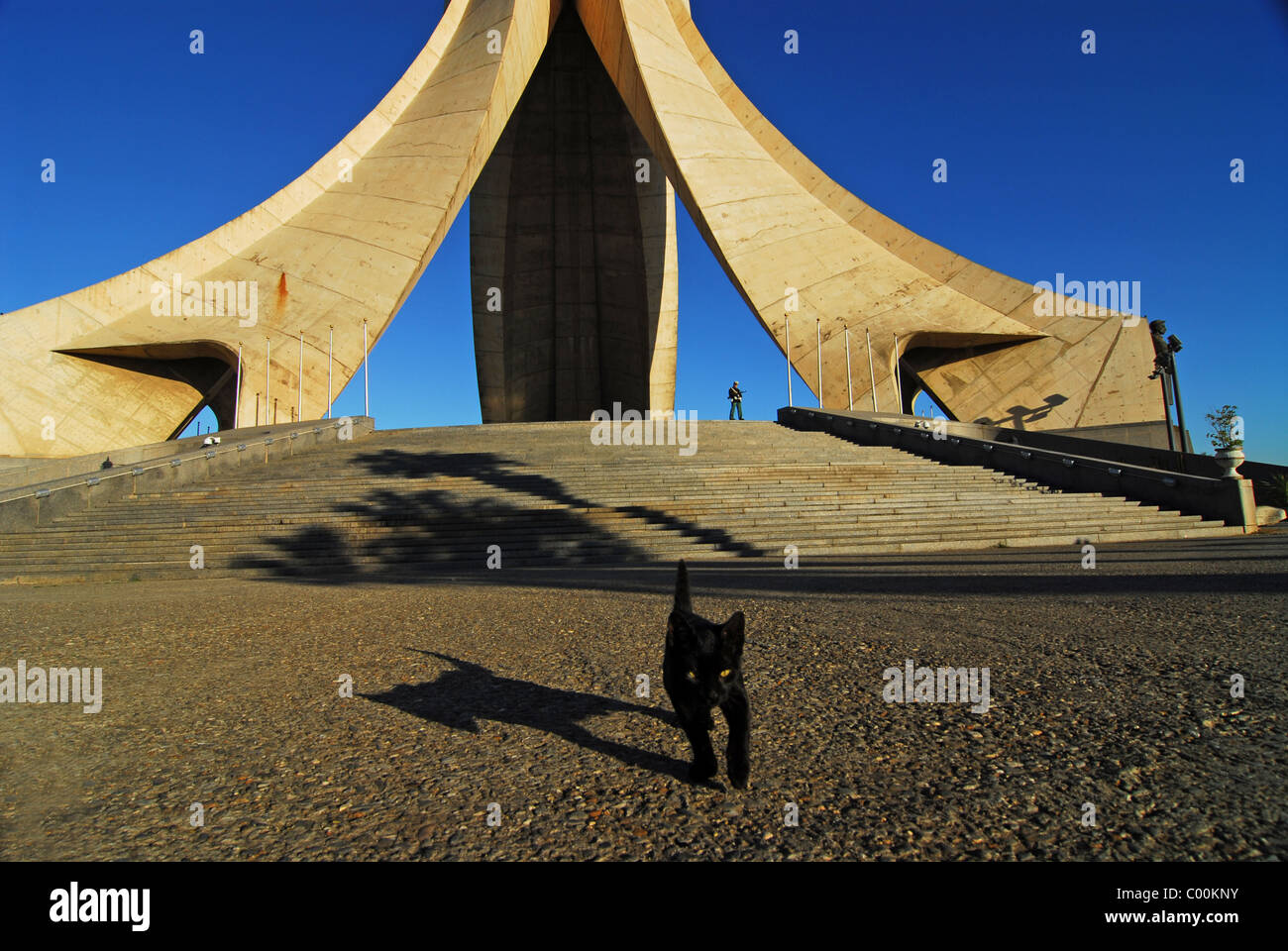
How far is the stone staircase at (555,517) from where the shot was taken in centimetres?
756

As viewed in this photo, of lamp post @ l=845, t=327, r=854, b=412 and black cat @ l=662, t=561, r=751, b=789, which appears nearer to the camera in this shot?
black cat @ l=662, t=561, r=751, b=789

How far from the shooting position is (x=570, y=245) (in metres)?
30.2

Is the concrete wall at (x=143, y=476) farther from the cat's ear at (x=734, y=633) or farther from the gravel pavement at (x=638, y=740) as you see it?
the cat's ear at (x=734, y=633)

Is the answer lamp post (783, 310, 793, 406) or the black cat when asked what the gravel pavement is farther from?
lamp post (783, 310, 793, 406)

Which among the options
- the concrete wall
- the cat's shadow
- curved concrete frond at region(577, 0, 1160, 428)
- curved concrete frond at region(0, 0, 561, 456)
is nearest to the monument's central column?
curved concrete frond at region(0, 0, 561, 456)

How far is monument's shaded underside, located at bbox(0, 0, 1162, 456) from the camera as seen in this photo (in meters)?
18.5

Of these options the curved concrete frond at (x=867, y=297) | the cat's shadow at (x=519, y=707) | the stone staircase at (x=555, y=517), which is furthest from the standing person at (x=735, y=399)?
the cat's shadow at (x=519, y=707)

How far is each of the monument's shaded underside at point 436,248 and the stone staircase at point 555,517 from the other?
9.34m

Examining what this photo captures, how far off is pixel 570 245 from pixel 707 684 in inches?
1199

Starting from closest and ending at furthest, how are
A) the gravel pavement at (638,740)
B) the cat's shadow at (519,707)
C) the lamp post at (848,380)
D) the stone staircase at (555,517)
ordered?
the gravel pavement at (638,740) → the cat's shadow at (519,707) → the stone staircase at (555,517) → the lamp post at (848,380)

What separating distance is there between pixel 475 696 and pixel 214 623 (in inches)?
93.5

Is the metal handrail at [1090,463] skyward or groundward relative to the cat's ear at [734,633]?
skyward

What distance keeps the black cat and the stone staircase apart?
575 cm
